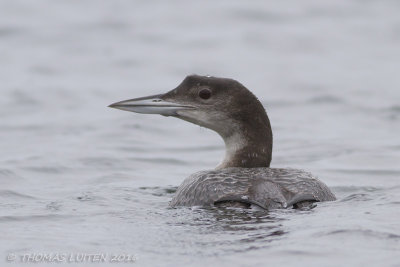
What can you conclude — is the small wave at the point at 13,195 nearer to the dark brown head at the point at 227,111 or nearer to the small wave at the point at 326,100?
the dark brown head at the point at 227,111

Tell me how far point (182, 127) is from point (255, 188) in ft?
23.5

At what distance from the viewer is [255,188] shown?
7863mm

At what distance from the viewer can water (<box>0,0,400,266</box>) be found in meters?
7.30

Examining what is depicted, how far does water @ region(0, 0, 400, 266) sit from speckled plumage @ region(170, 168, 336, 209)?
0.10 metres

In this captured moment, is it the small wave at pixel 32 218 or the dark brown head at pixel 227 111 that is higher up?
the dark brown head at pixel 227 111

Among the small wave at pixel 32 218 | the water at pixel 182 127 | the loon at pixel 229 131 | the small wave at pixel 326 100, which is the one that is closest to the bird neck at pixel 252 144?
the loon at pixel 229 131

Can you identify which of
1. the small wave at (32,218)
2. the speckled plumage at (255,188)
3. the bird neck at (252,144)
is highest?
the bird neck at (252,144)

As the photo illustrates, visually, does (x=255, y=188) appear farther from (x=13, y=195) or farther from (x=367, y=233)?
(x=13, y=195)

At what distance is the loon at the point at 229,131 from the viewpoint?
812 cm

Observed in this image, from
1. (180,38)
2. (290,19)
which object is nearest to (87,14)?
(180,38)

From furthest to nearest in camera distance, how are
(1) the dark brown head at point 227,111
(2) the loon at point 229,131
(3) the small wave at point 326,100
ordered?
(3) the small wave at point 326,100 → (1) the dark brown head at point 227,111 → (2) the loon at point 229,131

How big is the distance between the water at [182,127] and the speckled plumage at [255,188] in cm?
10

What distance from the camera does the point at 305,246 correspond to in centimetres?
697

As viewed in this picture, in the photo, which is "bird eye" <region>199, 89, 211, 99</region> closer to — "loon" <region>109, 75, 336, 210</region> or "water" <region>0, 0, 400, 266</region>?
"loon" <region>109, 75, 336, 210</region>
